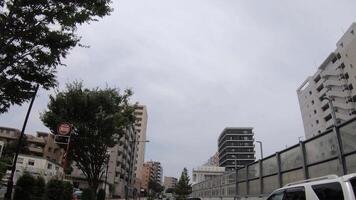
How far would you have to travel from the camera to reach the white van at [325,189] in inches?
206

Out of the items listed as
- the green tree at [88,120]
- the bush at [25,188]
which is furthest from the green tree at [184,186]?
the bush at [25,188]

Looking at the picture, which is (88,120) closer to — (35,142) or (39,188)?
(39,188)

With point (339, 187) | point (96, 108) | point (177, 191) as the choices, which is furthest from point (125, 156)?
point (339, 187)

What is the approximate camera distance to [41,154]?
2982 inches

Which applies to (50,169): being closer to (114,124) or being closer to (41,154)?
(41,154)

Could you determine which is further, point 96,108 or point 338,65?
point 338,65

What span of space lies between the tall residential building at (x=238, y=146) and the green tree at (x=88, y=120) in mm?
105472

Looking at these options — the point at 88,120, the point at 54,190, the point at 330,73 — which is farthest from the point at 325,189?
the point at 330,73

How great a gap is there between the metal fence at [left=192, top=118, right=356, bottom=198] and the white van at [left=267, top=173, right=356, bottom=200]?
2.77 m

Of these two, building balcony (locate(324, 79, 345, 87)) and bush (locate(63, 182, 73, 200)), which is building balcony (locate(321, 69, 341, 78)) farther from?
bush (locate(63, 182, 73, 200))

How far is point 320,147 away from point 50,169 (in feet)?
216

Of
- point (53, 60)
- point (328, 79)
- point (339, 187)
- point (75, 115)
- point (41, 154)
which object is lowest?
point (339, 187)

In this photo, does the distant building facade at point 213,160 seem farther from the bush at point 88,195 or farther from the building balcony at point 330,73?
the bush at point 88,195

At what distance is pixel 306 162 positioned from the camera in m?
10.8
